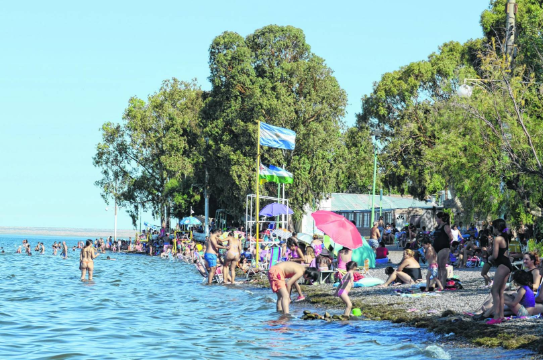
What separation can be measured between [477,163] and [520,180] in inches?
51.6

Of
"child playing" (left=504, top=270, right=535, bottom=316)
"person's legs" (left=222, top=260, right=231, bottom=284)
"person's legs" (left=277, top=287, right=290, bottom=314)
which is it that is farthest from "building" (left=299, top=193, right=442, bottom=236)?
"child playing" (left=504, top=270, right=535, bottom=316)

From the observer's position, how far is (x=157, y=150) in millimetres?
66312

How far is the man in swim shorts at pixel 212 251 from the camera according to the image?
24203mm

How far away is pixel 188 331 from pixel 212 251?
8734 mm

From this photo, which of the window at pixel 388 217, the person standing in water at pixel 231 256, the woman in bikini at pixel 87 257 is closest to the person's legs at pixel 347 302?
the person standing in water at pixel 231 256

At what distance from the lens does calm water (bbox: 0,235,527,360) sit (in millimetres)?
12859

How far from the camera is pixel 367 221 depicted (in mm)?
61406

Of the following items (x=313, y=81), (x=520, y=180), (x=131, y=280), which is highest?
(x=313, y=81)

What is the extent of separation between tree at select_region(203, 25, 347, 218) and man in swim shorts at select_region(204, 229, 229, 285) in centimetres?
1769

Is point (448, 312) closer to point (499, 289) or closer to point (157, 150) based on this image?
point (499, 289)

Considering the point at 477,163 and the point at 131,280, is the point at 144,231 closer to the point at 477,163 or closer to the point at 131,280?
the point at 131,280

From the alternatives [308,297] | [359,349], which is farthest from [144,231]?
[359,349]

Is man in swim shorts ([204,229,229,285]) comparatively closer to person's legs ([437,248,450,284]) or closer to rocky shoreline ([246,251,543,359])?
rocky shoreline ([246,251,543,359])

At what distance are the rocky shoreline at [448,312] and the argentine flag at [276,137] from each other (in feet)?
25.9
